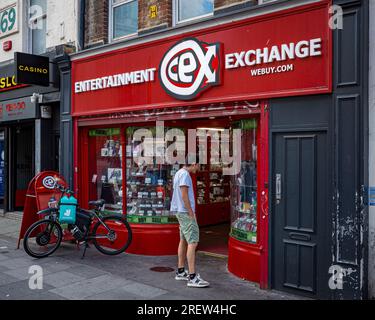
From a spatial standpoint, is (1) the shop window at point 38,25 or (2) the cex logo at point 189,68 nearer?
(2) the cex logo at point 189,68

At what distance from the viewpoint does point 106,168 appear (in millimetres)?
9062

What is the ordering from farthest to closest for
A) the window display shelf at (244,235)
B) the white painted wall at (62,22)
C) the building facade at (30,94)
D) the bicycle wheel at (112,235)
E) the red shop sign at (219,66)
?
the building facade at (30,94)
the white painted wall at (62,22)
the bicycle wheel at (112,235)
the window display shelf at (244,235)
the red shop sign at (219,66)

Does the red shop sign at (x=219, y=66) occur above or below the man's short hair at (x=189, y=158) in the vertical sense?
above

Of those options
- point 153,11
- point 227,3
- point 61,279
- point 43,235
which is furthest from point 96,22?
point 61,279

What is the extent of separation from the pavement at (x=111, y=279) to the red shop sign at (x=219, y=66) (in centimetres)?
274

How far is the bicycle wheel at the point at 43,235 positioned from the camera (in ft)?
25.1

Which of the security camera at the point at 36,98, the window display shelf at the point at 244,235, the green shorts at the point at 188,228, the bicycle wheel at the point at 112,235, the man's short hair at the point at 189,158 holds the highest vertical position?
the security camera at the point at 36,98

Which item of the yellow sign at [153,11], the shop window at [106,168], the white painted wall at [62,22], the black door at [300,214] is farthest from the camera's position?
the white painted wall at [62,22]

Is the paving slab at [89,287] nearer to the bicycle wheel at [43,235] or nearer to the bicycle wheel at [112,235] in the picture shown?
the bicycle wheel at [112,235]

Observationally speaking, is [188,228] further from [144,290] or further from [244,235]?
[144,290]

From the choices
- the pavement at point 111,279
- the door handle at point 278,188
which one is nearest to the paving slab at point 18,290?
the pavement at point 111,279

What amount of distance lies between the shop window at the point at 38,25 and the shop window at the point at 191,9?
453 cm

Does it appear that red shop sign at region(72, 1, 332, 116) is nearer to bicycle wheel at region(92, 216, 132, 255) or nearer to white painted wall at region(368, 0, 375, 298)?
white painted wall at region(368, 0, 375, 298)

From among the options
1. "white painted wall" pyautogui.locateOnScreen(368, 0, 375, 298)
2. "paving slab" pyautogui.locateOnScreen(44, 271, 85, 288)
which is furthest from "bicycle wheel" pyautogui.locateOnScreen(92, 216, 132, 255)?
"white painted wall" pyautogui.locateOnScreen(368, 0, 375, 298)
